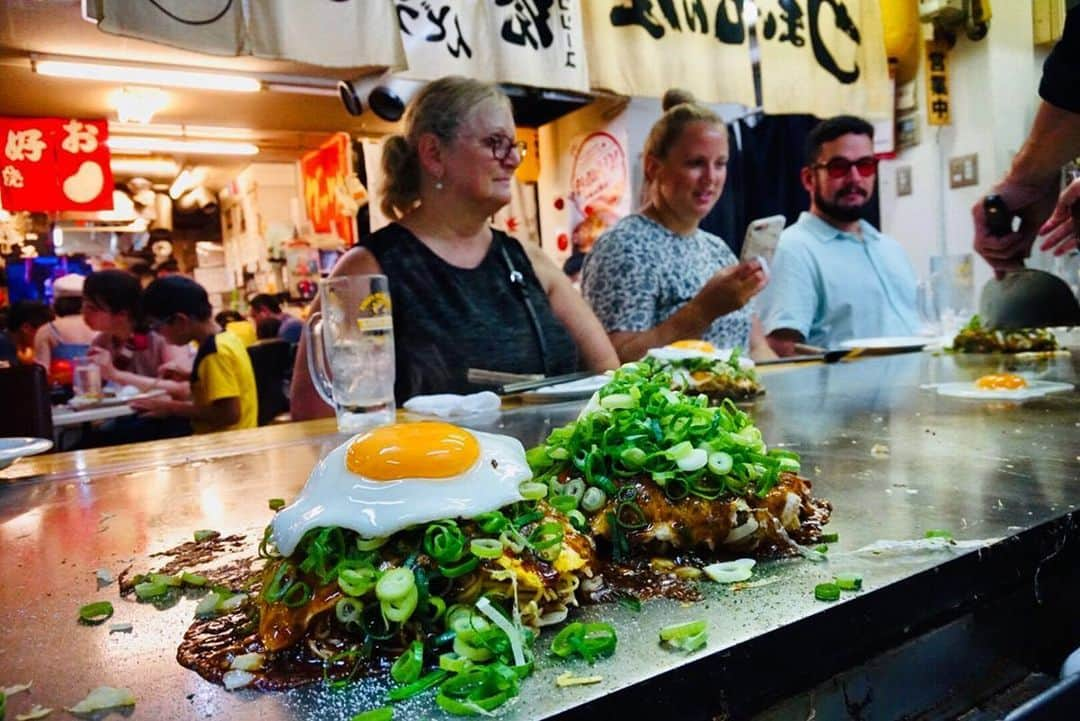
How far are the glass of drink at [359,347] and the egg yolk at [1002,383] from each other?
1.66 metres

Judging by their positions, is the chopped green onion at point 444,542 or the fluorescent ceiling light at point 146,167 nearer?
the chopped green onion at point 444,542

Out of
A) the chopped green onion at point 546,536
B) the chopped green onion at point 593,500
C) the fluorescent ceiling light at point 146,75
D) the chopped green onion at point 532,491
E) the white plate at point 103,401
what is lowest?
the white plate at point 103,401

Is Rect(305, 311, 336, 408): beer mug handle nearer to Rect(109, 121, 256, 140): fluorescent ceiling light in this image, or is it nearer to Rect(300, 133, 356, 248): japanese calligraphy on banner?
Rect(300, 133, 356, 248): japanese calligraphy on banner

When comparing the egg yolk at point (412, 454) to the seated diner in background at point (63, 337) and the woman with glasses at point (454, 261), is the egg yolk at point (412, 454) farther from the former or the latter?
the seated diner in background at point (63, 337)

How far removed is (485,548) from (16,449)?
4.70ft

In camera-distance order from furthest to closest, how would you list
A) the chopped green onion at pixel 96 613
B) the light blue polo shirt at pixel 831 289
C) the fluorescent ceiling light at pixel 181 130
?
the fluorescent ceiling light at pixel 181 130 < the light blue polo shirt at pixel 831 289 < the chopped green onion at pixel 96 613

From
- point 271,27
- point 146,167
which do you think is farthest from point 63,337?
point 271,27

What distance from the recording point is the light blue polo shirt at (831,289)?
14.1 ft

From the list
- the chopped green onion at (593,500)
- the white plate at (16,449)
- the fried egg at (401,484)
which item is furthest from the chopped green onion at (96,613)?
the white plate at (16,449)

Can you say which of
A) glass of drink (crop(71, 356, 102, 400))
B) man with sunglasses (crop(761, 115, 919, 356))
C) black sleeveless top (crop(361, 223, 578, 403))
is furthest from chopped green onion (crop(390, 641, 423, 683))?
glass of drink (crop(71, 356, 102, 400))

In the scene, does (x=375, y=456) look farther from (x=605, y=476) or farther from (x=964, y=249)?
(x=964, y=249)

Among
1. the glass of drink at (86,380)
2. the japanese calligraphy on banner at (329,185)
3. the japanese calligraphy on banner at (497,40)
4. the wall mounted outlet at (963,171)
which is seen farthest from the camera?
the japanese calligraphy on banner at (329,185)

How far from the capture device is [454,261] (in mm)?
2896

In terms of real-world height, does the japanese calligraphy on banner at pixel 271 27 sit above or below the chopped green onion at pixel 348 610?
above
